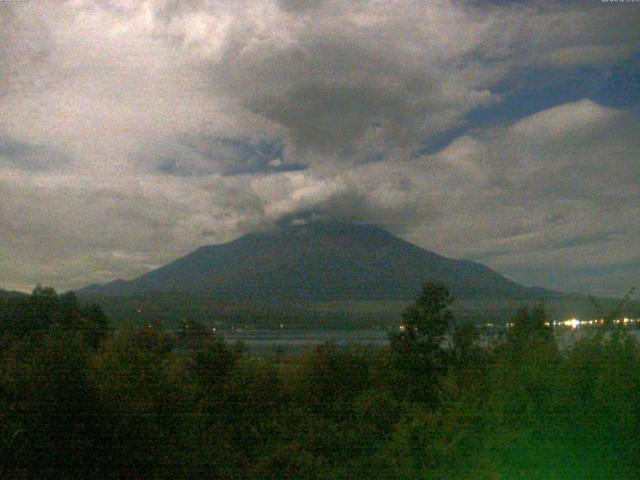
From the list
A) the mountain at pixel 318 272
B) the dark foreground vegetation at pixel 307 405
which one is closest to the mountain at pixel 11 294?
the dark foreground vegetation at pixel 307 405

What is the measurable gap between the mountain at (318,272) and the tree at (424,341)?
1247mm

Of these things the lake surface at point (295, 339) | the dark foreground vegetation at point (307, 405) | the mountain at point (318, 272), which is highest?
the mountain at point (318, 272)

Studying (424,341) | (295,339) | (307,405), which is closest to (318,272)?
(424,341)

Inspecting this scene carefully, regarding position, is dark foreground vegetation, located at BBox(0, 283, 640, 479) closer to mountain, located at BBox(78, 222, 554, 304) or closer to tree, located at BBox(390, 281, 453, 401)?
tree, located at BBox(390, 281, 453, 401)

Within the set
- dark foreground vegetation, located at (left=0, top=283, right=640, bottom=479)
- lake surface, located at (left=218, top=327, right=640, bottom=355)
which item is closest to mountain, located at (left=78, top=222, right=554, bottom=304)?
lake surface, located at (left=218, top=327, right=640, bottom=355)

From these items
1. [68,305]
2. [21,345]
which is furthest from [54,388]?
[68,305]

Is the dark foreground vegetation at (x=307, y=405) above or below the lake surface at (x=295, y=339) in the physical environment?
below

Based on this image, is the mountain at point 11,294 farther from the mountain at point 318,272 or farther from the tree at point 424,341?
the tree at point 424,341

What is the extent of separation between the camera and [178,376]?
8.77 metres

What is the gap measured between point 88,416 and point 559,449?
5.00m

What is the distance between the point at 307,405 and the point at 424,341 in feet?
11.2

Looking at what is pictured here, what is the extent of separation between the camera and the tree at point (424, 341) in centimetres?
902

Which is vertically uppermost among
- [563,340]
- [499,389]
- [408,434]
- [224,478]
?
[563,340]

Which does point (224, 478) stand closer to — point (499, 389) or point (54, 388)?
point (54, 388)
